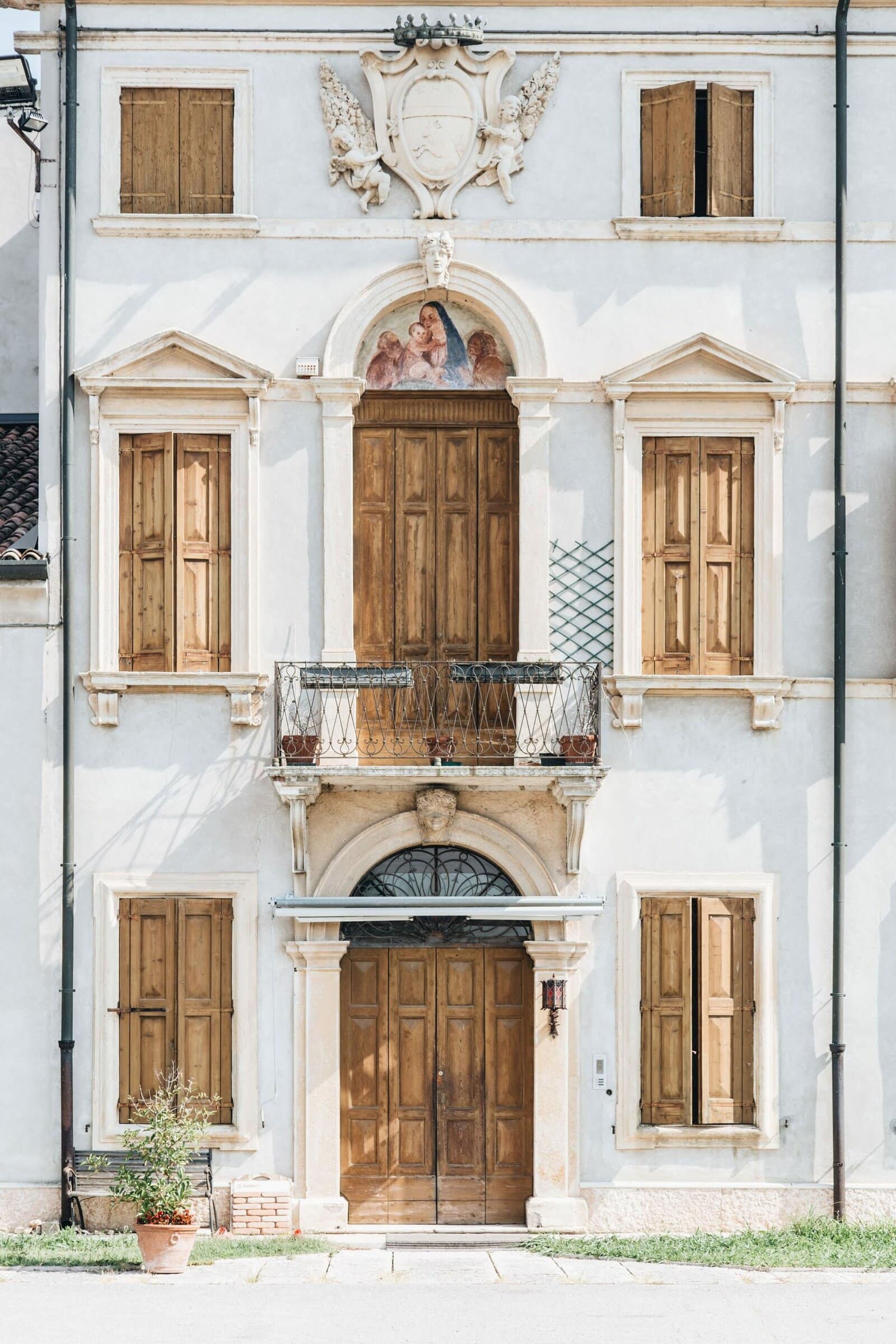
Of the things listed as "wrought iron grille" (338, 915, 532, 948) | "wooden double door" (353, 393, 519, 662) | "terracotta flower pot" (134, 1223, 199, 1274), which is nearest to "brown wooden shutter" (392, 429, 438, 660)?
"wooden double door" (353, 393, 519, 662)

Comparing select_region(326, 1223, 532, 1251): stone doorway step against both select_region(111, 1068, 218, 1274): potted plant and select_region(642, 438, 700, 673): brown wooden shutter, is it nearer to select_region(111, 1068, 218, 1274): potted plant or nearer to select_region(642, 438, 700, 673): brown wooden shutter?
select_region(111, 1068, 218, 1274): potted plant

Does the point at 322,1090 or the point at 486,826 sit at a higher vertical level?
the point at 486,826

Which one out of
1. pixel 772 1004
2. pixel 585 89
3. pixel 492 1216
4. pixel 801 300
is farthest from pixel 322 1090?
pixel 585 89

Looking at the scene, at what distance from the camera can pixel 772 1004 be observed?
1691 centimetres

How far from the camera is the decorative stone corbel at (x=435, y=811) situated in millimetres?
16812

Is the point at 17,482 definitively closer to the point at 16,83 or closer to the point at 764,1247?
the point at 16,83

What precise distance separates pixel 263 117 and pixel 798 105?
5068 millimetres

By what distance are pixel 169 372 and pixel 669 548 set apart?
16.3 ft

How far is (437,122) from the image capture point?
56.2 ft

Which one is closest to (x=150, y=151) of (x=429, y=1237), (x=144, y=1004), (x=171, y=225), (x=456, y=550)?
(x=171, y=225)

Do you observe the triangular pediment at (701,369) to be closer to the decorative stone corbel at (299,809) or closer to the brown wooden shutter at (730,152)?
the brown wooden shutter at (730,152)

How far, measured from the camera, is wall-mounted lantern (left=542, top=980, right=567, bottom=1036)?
16.9 m

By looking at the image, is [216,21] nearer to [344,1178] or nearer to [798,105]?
[798,105]

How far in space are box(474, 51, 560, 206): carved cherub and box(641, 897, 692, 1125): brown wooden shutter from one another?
7120 mm
